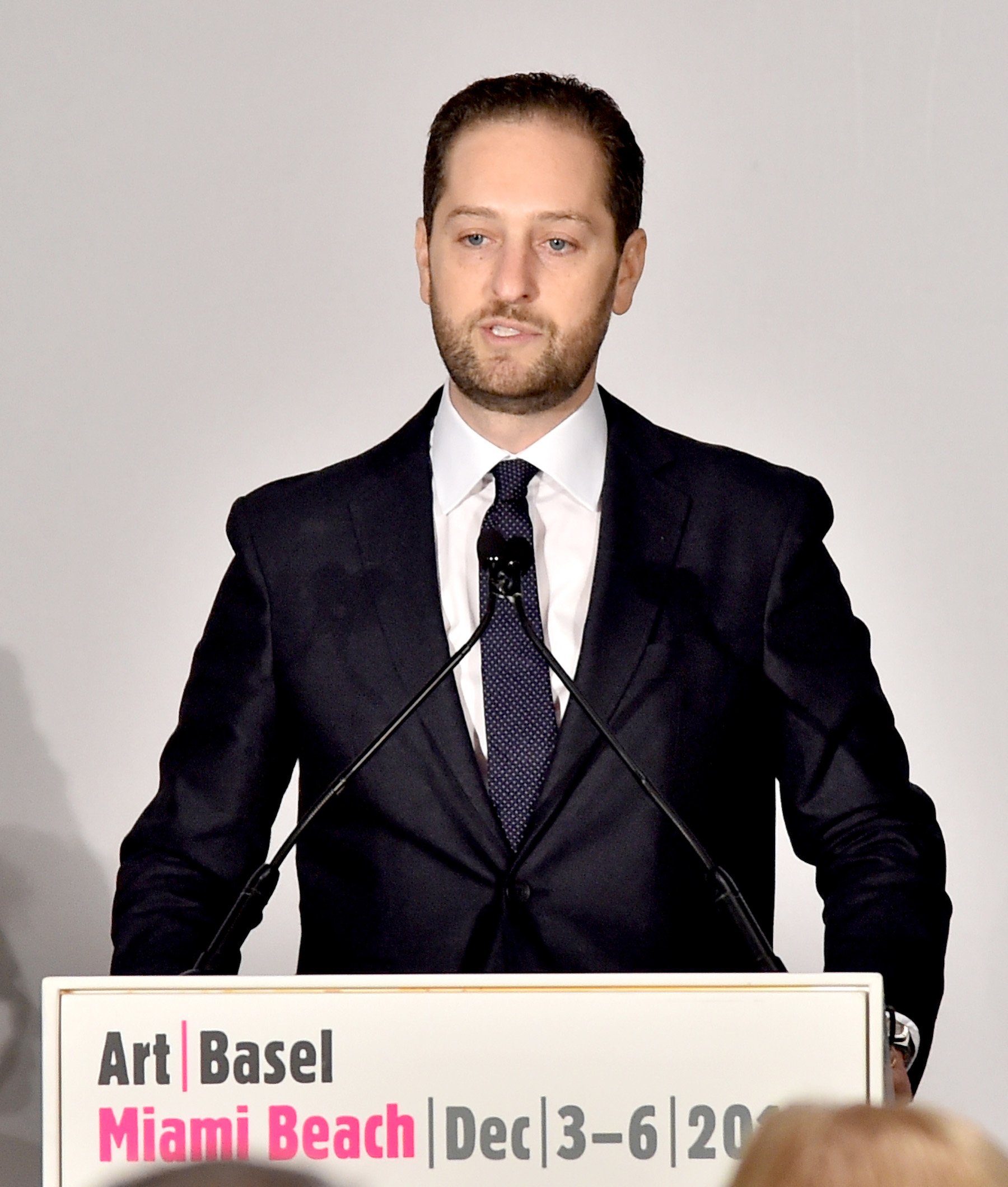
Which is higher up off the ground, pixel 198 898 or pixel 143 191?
pixel 143 191

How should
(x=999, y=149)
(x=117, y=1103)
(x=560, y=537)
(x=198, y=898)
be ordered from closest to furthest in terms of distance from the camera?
(x=117, y=1103)
(x=198, y=898)
(x=560, y=537)
(x=999, y=149)

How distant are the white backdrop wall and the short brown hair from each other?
0.51m

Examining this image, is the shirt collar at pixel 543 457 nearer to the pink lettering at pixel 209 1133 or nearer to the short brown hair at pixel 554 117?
the short brown hair at pixel 554 117

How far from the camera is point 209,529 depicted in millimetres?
2988

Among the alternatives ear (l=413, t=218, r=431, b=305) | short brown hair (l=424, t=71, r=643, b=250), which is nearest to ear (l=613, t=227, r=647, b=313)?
short brown hair (l=424, t=71, r=643, b=250)

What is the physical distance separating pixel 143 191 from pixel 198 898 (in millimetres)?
1331

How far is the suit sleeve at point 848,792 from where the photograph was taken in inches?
75.6

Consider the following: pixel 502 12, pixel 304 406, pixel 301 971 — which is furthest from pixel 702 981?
pixel 502 12

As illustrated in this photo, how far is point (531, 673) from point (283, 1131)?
2.52ft

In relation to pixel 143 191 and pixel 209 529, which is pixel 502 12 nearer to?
pixel 143 191

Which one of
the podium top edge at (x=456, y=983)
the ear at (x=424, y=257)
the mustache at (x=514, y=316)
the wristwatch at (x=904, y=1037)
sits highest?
the ear at (x=424, y=257)

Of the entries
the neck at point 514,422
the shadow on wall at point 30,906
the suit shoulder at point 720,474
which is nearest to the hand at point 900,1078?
the suit shoulder at point 720,474

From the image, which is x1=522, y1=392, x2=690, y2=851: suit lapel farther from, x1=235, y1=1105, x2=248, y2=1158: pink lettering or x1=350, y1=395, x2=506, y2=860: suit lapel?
x1=235, y1=1105, x2=248, y2=1158: pink lettering

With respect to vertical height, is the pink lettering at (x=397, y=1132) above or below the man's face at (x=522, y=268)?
below
